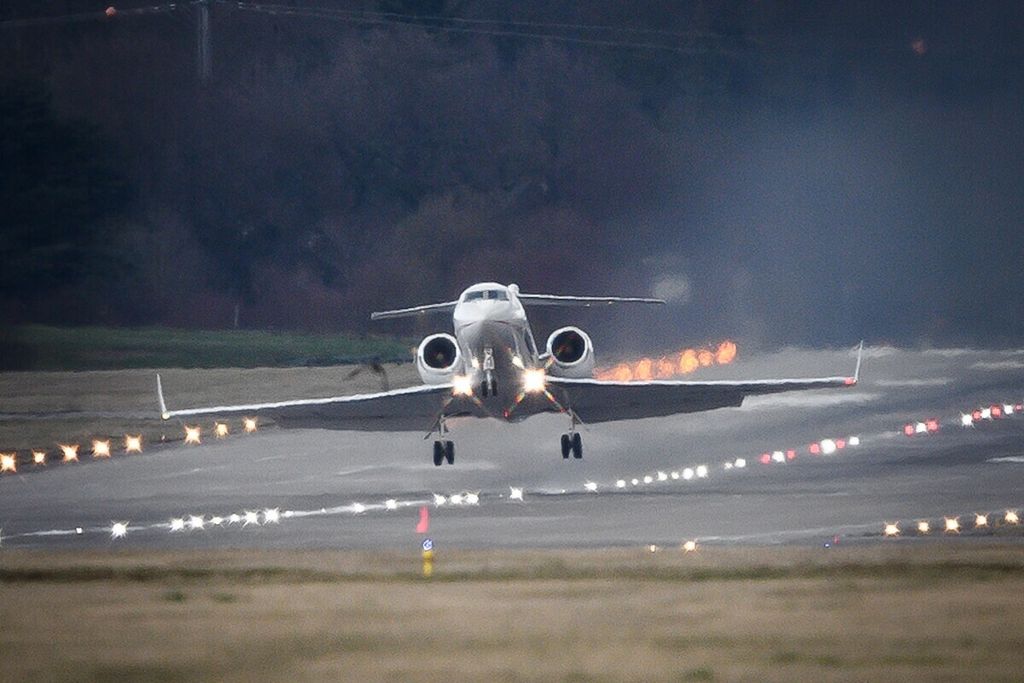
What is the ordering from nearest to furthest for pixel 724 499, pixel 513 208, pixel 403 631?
pixel 403 631 → pixel 724 499 → pixel 513 208

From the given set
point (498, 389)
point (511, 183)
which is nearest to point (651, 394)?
point (498, 389)

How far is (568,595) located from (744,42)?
144 ft

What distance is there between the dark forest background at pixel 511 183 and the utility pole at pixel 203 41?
0.26m

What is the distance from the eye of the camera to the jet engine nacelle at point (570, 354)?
27797 millimetres

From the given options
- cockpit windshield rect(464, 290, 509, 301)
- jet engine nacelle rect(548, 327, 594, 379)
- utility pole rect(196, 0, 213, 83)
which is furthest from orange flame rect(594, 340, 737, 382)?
utility pole rect(196, 0, 213, 83)

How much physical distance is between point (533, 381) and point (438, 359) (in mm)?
1541

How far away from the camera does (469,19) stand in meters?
61.2

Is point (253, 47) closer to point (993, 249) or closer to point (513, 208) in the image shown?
point (513, 208)

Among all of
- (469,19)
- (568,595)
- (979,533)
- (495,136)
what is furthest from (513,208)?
(568,595)

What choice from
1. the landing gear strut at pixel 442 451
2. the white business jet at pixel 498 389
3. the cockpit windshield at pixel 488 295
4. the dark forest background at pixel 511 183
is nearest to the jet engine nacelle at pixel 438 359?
the white business jet at pixel 498 389

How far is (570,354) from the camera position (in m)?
28.0

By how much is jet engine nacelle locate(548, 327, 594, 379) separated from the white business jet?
0.02 metres

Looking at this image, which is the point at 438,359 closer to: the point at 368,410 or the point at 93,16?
the point at 368,410

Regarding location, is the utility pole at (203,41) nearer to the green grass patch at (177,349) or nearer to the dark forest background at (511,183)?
the dark forest background at (511,183)
